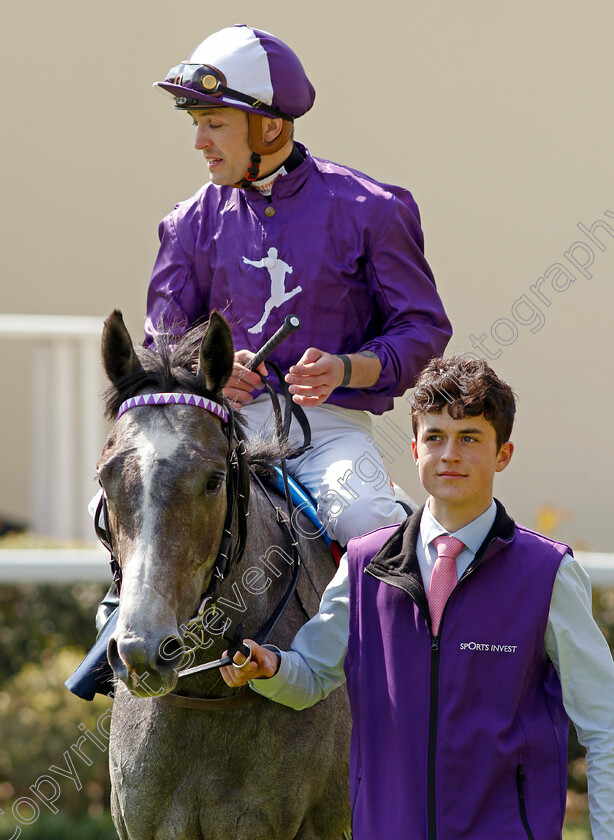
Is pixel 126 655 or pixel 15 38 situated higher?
pixel 15 38

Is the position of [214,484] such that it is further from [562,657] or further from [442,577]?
[562,657]

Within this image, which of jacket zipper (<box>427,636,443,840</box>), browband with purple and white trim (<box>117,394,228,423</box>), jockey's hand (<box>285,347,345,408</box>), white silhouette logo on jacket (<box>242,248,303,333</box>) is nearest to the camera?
jacket zipper (<box>427,636,443,840</box>)

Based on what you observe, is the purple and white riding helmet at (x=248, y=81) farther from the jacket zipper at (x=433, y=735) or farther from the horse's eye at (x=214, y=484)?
the jacket zipper at (x=433, y=735)

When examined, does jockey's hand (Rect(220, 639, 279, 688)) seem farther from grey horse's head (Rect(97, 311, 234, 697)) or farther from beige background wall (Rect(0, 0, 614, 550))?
beige background wall (Rect(0, 0, 614, 550))

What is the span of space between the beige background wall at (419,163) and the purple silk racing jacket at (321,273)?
3.84 meters

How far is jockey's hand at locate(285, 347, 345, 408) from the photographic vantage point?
3.08 m

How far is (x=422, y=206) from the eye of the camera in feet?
25.5

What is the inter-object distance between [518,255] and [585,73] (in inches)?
51.3

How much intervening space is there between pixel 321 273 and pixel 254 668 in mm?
1462

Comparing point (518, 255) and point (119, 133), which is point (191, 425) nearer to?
point (518, 255)

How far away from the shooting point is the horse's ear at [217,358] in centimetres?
269

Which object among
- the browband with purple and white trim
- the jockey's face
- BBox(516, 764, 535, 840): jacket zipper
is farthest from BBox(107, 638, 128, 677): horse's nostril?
the jockey's face

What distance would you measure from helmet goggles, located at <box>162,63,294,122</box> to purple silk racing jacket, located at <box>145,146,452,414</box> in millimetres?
Answer: 368

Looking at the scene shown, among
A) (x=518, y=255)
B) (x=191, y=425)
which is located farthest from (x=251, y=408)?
(x=518, y=255)
